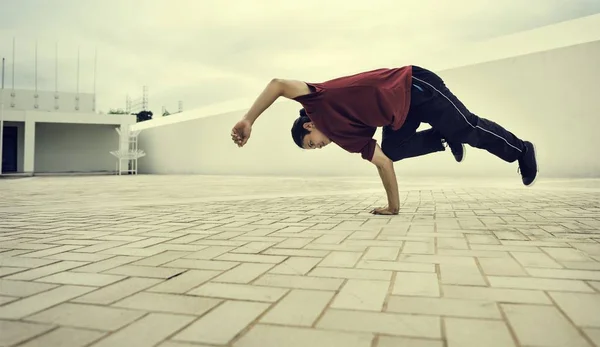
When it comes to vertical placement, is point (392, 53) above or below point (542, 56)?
above

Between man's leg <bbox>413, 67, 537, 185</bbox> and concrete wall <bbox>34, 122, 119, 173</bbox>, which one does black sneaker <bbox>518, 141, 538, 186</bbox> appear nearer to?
man's leg <bbox>413, 67, 537, 185</bbox>

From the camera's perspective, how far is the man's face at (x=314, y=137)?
317 cm

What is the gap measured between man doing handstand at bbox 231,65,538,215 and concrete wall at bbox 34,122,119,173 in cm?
2057

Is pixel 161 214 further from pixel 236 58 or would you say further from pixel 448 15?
pixel 236 58

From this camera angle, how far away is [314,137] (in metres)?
3.20

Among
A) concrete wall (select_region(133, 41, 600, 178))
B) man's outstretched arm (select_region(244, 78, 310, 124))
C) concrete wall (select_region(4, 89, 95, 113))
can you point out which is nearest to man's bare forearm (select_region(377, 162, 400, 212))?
man's outstretched arm (select_region(244, 78, 310, 124))

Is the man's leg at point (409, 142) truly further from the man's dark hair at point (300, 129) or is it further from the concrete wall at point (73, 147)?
the concrete wall at point (73, 147)

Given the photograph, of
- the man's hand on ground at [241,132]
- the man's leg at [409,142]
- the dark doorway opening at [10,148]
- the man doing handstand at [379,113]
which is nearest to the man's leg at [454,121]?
the man doing handstand at [379,113]

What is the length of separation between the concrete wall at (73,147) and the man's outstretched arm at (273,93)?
2059 centimetres

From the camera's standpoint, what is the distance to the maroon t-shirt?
2.95 meters

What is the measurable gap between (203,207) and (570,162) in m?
7.63

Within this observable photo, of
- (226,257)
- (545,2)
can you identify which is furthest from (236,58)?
(226,257)

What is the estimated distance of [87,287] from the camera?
1.44 m

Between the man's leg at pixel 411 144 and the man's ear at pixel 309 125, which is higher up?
the man's ear at pixel 309 125
